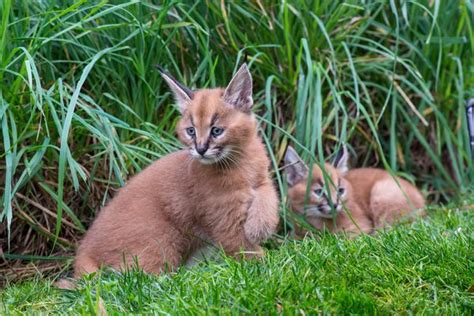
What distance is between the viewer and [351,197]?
25.7 ft

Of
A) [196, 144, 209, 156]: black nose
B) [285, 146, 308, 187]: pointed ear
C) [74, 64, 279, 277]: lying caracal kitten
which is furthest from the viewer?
[285, 146, 308, 187]: pointed ear

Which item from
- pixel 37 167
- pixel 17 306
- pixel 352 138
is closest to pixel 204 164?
pixel 37 167

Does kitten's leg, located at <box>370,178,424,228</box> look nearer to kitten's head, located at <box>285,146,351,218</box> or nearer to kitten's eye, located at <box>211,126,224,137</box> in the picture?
kitten's head, located at <box>285,146,351,218</box>

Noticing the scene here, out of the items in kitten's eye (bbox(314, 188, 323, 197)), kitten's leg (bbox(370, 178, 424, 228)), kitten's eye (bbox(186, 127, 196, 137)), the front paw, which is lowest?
kitten's leg (bbox(370, 178, 424, 228))

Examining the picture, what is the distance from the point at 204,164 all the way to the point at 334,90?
1497mm

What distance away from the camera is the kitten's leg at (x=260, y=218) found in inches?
229

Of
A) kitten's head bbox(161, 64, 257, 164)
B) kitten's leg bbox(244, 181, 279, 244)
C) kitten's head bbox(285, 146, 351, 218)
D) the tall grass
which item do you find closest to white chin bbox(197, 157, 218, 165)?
kitten's head bbox(161, 64, 257, 164)

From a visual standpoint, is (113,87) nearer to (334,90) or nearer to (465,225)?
(334,90)

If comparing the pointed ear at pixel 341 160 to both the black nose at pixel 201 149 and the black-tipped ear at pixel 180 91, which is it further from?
the black nose at pixel 201 149

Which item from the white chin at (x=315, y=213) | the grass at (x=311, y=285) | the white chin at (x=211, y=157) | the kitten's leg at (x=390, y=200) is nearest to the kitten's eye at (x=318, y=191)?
the white chin at (x=315, y=213)

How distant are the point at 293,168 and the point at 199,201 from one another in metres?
1.82

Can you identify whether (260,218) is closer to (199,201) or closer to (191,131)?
(199,201)

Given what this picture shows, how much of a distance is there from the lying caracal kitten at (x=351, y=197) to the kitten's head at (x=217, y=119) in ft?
4.69

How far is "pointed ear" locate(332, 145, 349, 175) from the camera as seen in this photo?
24.4 feet
